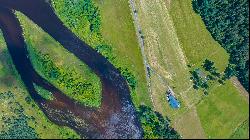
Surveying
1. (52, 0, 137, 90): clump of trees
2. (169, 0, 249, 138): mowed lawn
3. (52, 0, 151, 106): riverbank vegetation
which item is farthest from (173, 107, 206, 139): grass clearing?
(52, 0, 137, 90): clump of trees

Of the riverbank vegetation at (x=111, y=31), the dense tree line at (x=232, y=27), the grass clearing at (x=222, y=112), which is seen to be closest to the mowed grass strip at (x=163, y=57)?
the riverbank vegetation at (x=111, y=31)

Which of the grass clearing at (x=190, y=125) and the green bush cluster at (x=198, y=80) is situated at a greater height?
the green bush cluster at (x=198, y=80)

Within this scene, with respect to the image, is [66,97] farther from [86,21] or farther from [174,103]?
[174,103]

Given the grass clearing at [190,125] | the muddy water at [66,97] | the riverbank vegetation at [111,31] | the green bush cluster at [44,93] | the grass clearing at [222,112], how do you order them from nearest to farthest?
the grass clearing at [222,112] < the grass clearing at [190,125] < the muddy water at [66,97] < the riverbank vegetation at [111,31] < the green bush cluster at [44,93]

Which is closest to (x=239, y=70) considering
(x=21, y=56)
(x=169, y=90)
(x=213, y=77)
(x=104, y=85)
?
(x=213, y=77)

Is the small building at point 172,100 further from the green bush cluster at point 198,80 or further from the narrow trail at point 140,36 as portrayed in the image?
the green bush cluster at point 198,80

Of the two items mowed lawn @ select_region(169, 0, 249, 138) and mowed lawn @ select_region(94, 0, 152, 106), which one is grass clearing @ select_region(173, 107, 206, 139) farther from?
mowed lawn @ select_region(94, 0, 152, 106)

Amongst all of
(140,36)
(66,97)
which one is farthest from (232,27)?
(66,97)
